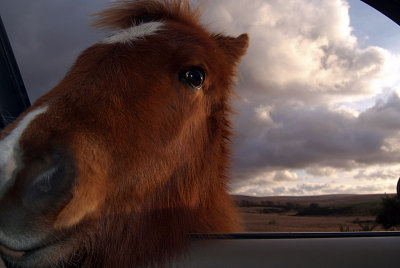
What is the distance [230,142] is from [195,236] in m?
0.73

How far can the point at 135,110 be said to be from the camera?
131 centimetres

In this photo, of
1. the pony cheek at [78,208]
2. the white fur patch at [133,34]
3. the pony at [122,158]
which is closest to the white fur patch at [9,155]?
the pony at [122,158]

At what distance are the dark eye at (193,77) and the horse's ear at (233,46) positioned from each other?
2.15ft

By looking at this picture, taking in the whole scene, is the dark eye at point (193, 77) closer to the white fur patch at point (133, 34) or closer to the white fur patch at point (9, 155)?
the white fur patch at point (133, 34)

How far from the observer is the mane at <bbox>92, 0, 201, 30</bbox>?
2.13 metres

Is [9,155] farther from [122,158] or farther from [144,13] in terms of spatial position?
[144,13]

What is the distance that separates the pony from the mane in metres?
0.43

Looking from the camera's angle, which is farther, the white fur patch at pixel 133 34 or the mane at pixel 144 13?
the mane at pixel 144 13

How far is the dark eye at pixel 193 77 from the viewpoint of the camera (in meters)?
1.54

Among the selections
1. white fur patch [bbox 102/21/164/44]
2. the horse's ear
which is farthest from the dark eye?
the horse's ear

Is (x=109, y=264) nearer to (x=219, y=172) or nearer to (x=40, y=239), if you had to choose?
(x=40, y=239)

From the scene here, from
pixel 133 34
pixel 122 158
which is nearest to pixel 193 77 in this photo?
pixel 133 34

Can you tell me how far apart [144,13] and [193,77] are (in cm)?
97

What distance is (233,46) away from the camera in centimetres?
220
